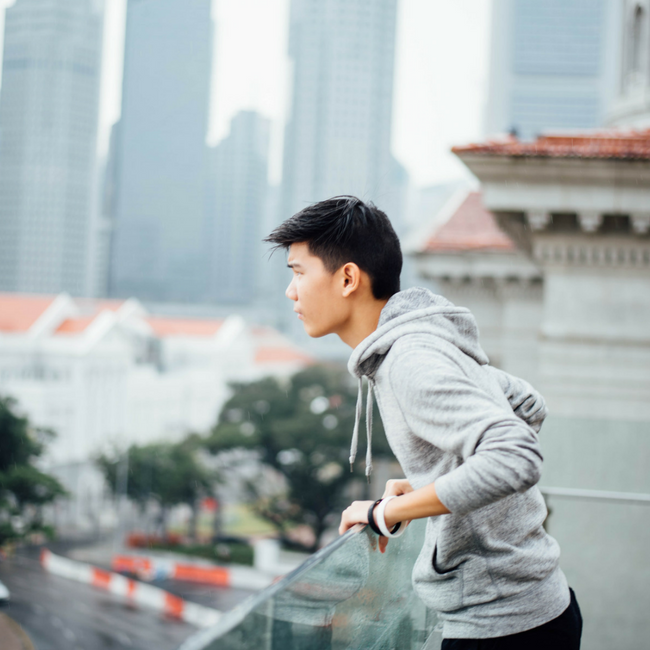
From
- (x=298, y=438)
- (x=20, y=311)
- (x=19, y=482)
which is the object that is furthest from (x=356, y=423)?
(x=20, y=311)

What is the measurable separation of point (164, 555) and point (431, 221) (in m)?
28.2

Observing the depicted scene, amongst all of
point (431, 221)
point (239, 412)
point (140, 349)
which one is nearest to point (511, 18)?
point (140, 349)

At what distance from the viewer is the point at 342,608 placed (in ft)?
3.15

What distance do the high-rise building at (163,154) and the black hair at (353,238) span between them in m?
57.0

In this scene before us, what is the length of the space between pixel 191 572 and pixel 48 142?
129 feet

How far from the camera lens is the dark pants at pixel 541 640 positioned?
34.1 inches

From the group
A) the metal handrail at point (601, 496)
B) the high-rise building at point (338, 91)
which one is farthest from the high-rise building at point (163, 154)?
the metal handrail at point (601, 496)

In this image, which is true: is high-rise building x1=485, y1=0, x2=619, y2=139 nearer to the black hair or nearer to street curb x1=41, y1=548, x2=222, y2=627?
street curb x1=41, y1=548, x2=222, y2=627

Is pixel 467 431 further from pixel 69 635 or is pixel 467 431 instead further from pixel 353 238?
pixel 69 635

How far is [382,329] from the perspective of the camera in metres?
0.83

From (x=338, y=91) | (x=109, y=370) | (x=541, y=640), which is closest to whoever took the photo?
(x=541, y=640)

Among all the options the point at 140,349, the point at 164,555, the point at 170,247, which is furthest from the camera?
the point at 170,247

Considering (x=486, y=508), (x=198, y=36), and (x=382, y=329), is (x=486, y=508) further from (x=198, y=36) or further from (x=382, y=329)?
(x=198, y=36)

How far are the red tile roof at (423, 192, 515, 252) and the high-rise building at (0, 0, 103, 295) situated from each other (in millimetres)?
50051
